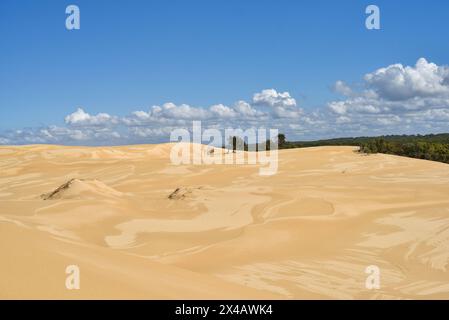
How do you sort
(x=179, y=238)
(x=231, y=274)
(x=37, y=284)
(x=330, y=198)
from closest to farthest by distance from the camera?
(x=37, y=284) → (x=231, y=274) → (x=179, y=238) → (x=330, y=198)

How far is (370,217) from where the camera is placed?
471 inches

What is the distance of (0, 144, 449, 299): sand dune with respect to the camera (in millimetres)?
4969

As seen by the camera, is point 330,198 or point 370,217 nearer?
point 370,217

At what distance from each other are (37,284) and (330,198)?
10.7m

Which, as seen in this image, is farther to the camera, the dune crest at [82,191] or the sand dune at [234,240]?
the dune crest at [82,191]

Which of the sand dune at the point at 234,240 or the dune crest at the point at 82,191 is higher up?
the dune crest at the point at 82,191

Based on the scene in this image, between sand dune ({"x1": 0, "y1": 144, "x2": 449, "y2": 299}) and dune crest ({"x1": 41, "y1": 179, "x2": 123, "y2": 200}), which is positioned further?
dune crest ({"x1": 41, "y1": 179, "x2": 123, "y2": 200})

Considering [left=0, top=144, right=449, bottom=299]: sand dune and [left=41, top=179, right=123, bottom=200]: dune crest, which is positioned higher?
[left=41, top=179, right=123, bottom=200]: dune crest

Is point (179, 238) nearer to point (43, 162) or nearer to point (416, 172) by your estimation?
point (416, 172)

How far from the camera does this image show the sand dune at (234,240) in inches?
196

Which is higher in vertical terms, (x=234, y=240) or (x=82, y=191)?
(x=82, y=191)

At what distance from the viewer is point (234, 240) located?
923 centimetres

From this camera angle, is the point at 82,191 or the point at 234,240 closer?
the point at 234,240
